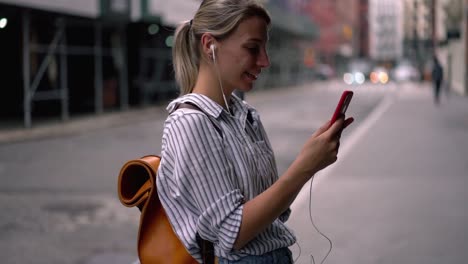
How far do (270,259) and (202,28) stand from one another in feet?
2.20

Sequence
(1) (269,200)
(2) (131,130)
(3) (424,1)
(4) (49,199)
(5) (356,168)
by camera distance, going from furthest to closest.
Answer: (3) (424,1) < (2) (131,130) < (5) (356,168) < (4) (49,199) < (1) (269,200)

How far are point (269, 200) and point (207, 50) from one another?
46 centimetres

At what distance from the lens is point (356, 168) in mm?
11789

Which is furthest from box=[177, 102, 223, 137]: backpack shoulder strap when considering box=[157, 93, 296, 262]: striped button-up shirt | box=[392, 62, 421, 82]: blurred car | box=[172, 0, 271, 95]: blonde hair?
box=[392, 62, 421, 82]: blurred car

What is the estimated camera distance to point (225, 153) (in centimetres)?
190

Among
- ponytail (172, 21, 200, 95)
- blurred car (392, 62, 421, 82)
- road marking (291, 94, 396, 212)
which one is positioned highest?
ponytail (172, 21, 200, 95)

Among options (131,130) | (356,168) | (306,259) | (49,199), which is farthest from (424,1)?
(306,259)

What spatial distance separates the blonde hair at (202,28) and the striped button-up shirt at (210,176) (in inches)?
4.4

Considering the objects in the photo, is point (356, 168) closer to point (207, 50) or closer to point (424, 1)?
point (207, 50)

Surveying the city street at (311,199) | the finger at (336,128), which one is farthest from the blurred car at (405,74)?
the finger at (336,128)

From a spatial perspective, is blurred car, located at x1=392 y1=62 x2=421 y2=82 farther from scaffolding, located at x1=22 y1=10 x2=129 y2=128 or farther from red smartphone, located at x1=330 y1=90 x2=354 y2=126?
red smartphone, located at x1=330 y1=90 x2=354 y2=126

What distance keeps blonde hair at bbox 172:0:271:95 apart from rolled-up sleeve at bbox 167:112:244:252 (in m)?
0.23

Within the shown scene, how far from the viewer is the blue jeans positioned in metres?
2.01

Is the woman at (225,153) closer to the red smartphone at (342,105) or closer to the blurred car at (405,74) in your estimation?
the red smartphone at (342,105)
